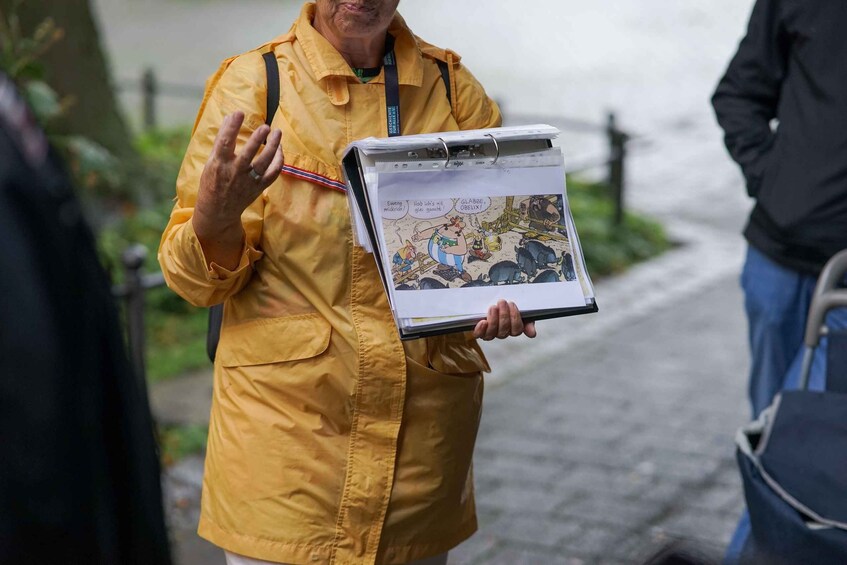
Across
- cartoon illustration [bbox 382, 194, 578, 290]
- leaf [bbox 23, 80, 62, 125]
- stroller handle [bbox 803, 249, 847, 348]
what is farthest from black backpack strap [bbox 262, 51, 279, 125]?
leaf [bbox 23, 80, 62, 125]

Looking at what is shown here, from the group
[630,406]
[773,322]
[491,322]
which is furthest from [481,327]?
[630,406]

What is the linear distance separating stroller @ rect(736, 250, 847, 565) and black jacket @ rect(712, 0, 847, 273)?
0.77m

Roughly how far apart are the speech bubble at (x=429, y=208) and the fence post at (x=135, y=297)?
2.57m

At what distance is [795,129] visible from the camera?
3766mm

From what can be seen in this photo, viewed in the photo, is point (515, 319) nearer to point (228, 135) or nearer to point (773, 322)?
point (228, 135)

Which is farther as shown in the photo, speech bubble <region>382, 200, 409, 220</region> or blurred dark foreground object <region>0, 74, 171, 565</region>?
speech bubble <region>382, 200, 409, 220</region>

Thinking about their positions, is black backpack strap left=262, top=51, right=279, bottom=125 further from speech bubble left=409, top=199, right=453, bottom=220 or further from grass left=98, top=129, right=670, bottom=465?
grass left=98, top=129, right=670, bottom=465

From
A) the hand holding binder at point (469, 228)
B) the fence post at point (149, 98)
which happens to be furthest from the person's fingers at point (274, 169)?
the fence post at point (149, 98)

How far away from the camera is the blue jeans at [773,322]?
12.4 feet

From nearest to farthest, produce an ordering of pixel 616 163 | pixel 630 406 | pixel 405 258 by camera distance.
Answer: pixel 405 258
pixel 630 406
pixel 616 163

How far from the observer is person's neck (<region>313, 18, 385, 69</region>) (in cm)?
265

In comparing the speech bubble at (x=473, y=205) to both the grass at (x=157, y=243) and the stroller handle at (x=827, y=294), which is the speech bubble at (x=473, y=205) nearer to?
the stroller handle at (x=827, y=294)

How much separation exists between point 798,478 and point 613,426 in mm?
2876

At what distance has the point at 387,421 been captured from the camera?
264 cm
